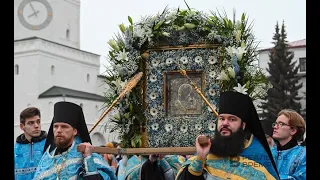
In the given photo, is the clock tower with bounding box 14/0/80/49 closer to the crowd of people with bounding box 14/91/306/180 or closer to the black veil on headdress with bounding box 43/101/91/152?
the crowd of people with bounding box 14/91/306/180

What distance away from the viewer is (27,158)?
30.3ft

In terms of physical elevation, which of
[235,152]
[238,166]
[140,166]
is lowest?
[140,166]

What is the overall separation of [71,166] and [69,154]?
5.5 inches

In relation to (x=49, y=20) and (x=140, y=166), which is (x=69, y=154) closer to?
(x=140, y=166)

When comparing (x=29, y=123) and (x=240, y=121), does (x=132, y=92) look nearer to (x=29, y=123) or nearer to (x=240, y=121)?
(x=29, y=123)

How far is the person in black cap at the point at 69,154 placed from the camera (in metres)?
7.20

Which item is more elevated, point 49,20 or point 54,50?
point 49,20

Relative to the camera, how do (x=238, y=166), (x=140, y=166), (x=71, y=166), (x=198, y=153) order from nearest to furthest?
(x=198, y=153) → (x=238, y=166) → (x=71, y=166) → (x=140, y=166)

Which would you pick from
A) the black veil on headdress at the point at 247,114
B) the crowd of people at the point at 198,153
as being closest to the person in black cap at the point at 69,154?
the crowd of people at the point at 198,153

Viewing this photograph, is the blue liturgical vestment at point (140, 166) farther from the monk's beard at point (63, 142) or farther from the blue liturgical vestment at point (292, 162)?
the blue liturgical vestment at point (292, 162)

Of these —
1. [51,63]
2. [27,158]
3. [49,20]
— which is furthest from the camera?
[49,20]

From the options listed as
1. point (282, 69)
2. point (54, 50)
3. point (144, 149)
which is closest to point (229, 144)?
point (144, 149)
